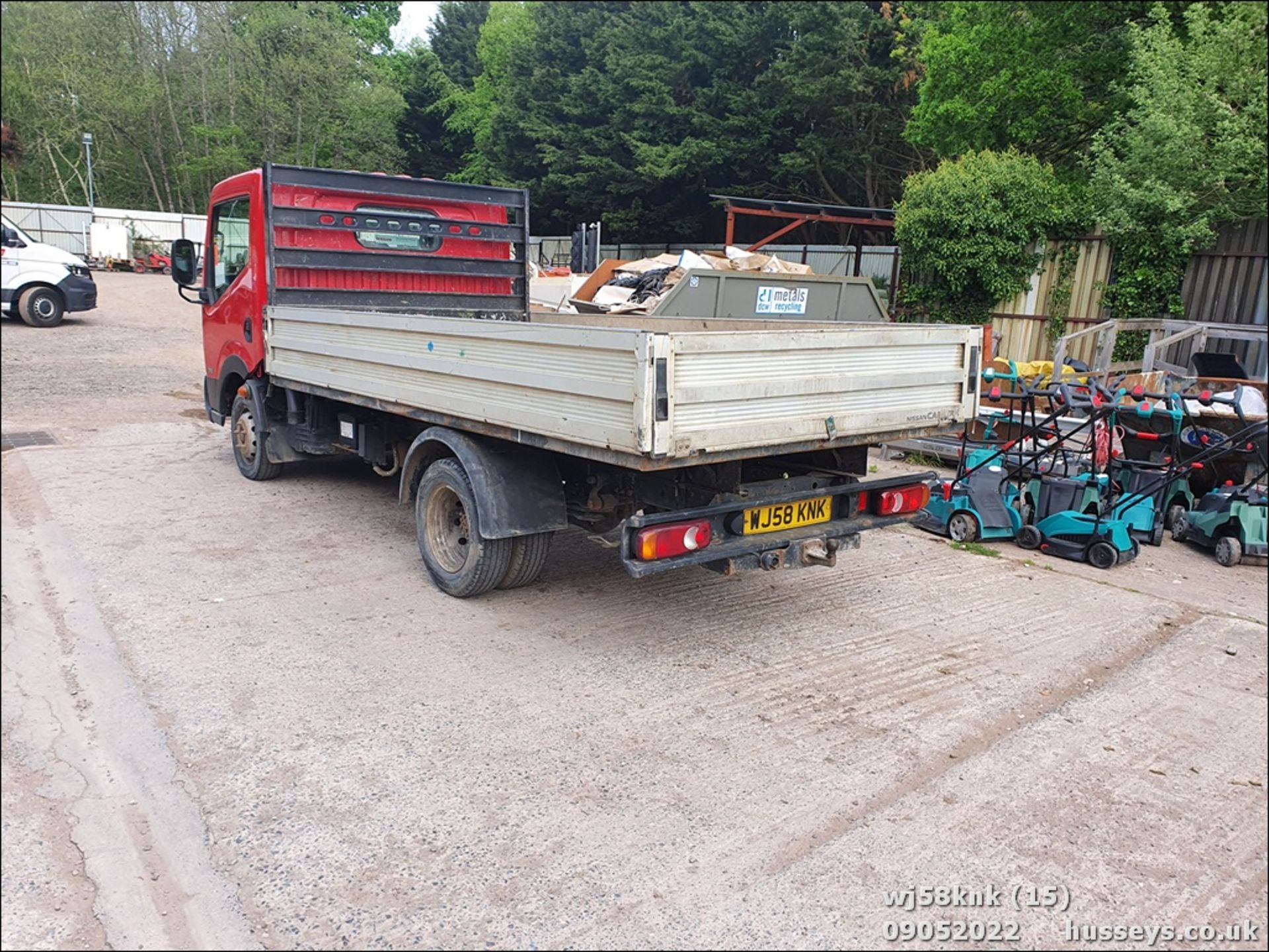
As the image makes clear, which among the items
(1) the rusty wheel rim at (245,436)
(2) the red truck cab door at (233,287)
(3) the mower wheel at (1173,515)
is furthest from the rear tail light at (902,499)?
(1) the rusty wheel rim at (245,436)

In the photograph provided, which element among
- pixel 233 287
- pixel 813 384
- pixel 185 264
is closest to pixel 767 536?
pixel 813 384

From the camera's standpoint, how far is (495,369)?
480cm

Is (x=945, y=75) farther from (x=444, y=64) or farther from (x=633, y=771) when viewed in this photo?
(x=444, y=64)

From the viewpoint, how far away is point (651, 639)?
508 centimetres

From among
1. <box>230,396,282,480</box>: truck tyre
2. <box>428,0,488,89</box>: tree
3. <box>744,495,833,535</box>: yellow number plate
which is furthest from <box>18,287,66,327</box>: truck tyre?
<box>428,0,488,89</box>: tree

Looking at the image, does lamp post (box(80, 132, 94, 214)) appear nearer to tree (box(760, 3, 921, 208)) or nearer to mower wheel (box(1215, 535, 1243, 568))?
mower wheel (box(1215, 535, 1243, 568))

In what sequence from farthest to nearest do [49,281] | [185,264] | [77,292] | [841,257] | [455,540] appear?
[841,257], [77,292], [49,281], [185,264], [455,540]

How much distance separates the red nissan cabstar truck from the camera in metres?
4.20

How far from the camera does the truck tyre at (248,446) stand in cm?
819

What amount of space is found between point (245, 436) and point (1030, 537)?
6.76m

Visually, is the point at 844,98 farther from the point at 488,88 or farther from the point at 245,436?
the point at 488,88

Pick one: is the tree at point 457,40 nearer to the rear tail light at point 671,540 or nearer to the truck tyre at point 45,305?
the truck tyre at point 45,305

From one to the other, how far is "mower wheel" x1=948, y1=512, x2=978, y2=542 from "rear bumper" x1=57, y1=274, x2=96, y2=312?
12.9m

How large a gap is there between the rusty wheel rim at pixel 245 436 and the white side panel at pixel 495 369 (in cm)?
175
